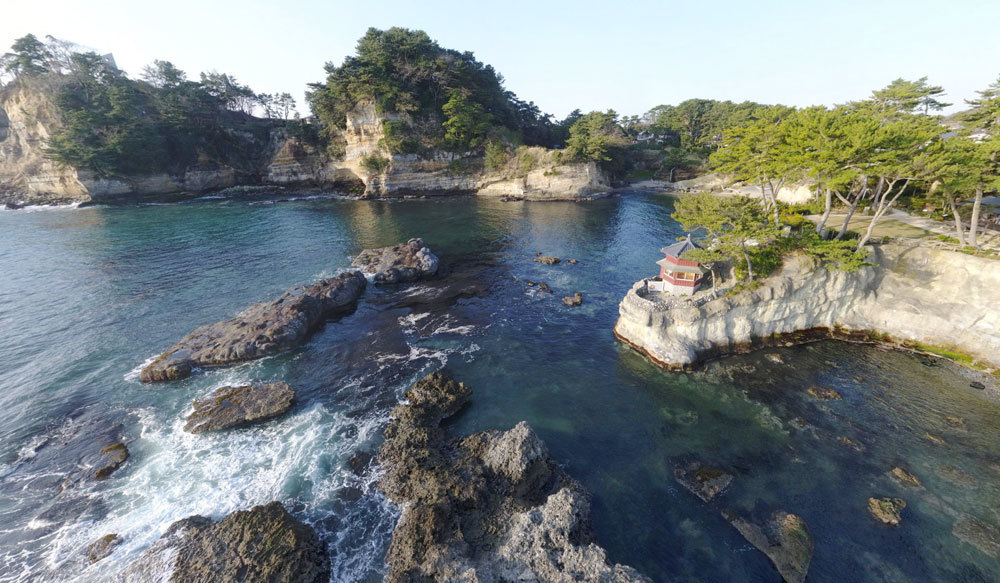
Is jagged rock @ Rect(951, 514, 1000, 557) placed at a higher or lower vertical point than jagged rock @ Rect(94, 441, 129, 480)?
lower

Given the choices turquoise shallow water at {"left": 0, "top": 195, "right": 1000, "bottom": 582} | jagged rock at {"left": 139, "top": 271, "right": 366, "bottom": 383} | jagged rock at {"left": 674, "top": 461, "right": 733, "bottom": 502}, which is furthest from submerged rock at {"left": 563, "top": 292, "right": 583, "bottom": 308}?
jagged rock at {"left": 139, "top": 271, "right": 366, "bottom": 383}

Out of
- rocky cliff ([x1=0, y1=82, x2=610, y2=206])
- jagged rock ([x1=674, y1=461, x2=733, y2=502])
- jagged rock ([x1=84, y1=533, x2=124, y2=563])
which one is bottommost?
jagged rock ([x1=674, y1=461, x2=733, y2=502])

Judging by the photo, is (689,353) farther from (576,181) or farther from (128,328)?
(576,181)

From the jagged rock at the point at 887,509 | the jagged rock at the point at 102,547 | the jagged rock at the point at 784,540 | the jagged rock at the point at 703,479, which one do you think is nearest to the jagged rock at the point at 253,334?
the jagged rock at the point at 102,547

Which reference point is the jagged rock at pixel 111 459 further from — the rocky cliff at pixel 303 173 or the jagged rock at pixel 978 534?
the rocky cliff at pixel 303 173

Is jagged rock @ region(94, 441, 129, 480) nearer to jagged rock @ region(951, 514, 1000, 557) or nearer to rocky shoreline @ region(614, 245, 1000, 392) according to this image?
rocky shoreline @ region(614, 245, 1000, 392)

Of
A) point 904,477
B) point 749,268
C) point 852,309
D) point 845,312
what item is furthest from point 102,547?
point 852,309
